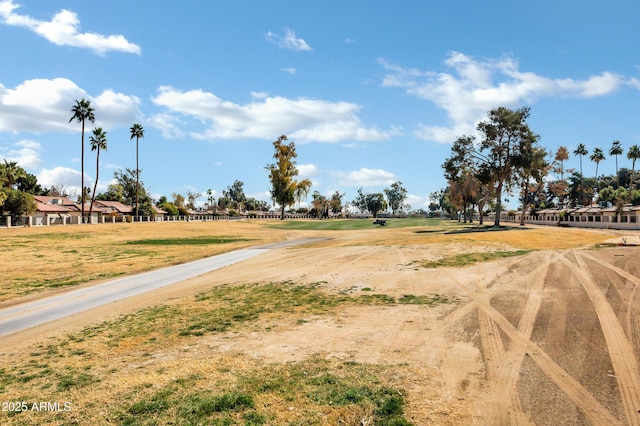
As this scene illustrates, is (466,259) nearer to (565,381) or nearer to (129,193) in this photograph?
(565,381)

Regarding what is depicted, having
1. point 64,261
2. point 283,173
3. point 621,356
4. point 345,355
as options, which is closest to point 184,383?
point 345,355

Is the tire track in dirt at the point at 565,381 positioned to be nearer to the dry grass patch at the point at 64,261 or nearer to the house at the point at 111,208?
the dry grass patch at the point at 64,261

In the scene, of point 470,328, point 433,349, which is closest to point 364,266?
point 470,328

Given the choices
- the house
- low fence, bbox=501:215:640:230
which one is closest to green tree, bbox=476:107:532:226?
low fence, bbox=501:215:640:230

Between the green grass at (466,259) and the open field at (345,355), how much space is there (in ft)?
17.2

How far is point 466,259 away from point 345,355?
19678mm

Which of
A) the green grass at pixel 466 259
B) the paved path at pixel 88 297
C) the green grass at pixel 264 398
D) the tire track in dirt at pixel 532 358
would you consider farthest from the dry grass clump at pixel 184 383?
the green grass at pixel 466 259

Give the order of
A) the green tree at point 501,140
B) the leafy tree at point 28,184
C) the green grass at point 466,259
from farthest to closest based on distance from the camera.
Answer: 1. the leafy tree at point 28,184
2. the green tree at point 501,140
3. the green grass at point 466,259

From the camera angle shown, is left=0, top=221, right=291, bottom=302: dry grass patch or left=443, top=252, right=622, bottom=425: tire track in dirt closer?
left=443, top=252, right=622, bottom=425: tire track in dirt

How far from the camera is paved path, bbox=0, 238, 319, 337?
13.8 m

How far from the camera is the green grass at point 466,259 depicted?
2496cm

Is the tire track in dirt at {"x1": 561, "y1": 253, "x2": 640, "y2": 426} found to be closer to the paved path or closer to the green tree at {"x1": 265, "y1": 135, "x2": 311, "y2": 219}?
the paved path

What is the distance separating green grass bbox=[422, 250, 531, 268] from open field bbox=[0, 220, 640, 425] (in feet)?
17.2

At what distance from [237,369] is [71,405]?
9.98 feet
